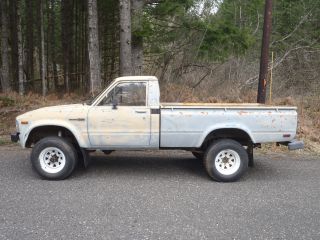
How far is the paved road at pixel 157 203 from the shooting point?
4969 mm

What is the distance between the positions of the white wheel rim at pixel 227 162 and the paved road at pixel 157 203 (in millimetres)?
266

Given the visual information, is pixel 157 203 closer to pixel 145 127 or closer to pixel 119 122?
pixel 145 127

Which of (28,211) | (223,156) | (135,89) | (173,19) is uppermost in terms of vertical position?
(173,19)

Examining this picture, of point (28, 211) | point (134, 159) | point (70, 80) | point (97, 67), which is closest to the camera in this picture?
point (28, 211)

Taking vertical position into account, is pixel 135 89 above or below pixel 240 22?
below

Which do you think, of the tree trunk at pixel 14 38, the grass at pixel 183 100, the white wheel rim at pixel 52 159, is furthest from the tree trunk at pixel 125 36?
the tree trunk at pixel 14 38

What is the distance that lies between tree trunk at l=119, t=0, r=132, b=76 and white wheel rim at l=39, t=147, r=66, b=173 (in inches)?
206

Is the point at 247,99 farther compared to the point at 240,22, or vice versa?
the point at 240,22

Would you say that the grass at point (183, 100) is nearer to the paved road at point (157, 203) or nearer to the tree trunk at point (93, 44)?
the tree trunk at point (93, 44)

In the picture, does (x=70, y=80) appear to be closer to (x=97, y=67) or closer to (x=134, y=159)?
(x=97, y=67)

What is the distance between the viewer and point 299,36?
808 inches

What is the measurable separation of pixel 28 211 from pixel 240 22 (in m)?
13.8

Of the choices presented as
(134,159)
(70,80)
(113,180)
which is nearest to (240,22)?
(70,80)

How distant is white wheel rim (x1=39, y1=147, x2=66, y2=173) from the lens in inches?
280
